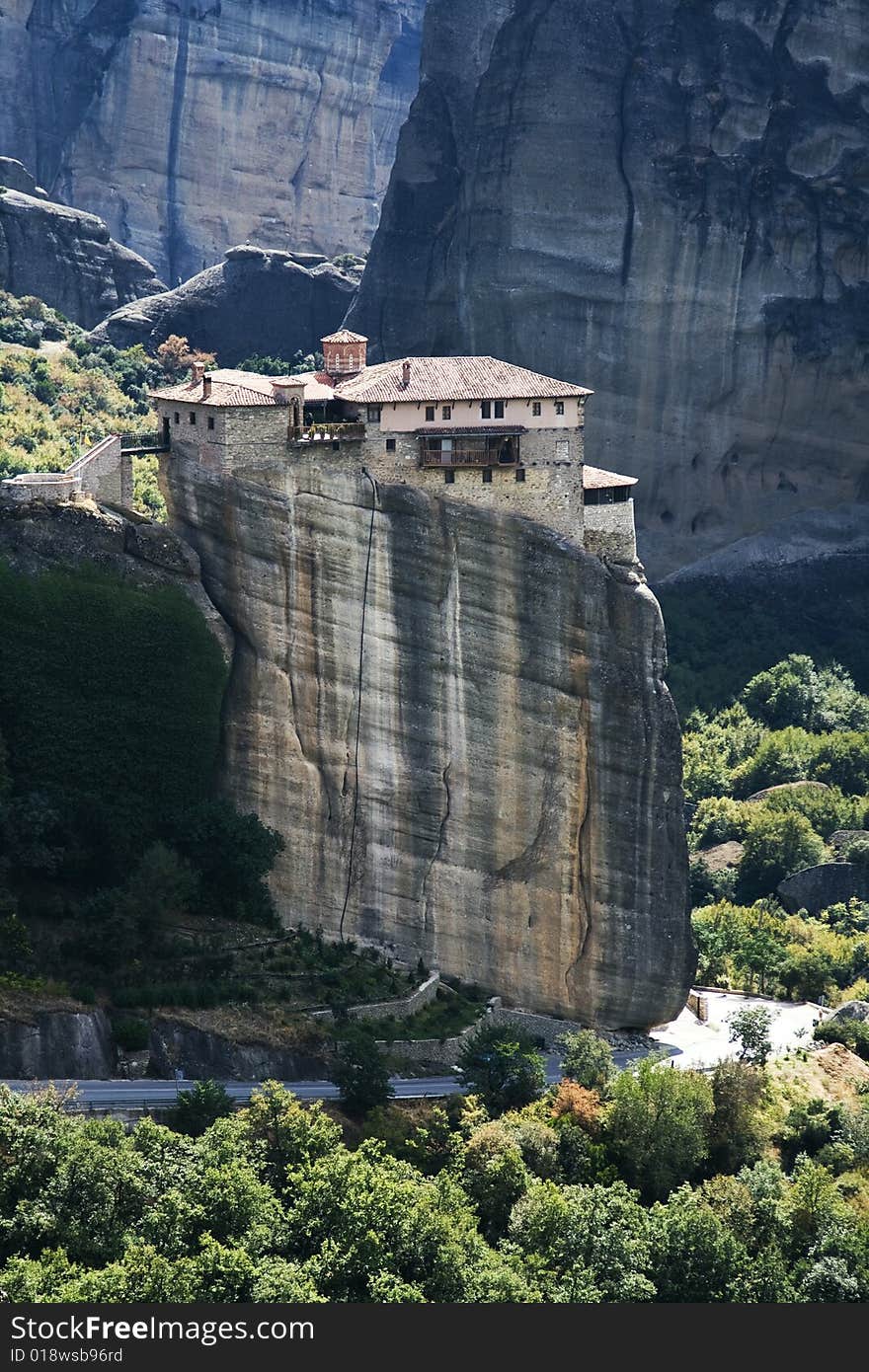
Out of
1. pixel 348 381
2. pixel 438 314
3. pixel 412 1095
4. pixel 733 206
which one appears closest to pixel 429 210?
pixel 438 314

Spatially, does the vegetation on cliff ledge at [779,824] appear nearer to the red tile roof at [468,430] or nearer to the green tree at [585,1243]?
the red tile roof at [468,430]

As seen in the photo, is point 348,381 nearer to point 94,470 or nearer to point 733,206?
point 94,470

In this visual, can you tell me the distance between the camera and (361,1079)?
213ft

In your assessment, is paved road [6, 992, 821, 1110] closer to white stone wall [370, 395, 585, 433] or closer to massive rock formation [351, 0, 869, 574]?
white stone wall [370, 395, 585, 433]

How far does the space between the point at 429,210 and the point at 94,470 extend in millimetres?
57008

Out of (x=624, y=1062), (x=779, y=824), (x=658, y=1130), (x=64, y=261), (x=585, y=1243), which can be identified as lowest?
(x=779, y=824)

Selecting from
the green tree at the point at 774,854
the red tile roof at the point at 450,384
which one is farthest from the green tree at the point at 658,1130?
the green tree at the point at 774,854

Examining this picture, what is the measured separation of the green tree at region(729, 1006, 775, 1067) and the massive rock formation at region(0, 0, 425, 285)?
306 ft

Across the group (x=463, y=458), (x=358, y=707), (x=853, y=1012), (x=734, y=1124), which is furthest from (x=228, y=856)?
(x=853, y=1012)

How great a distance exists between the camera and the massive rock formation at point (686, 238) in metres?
119

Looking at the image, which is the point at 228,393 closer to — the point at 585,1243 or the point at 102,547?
the point at 102,547

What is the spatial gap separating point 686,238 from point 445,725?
51666 millimetres

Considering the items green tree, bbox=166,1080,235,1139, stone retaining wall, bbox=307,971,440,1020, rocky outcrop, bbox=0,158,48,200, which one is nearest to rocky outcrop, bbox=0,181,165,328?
rocky outcrop, bbox=0,158,48,200

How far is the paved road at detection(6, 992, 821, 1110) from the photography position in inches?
2457
